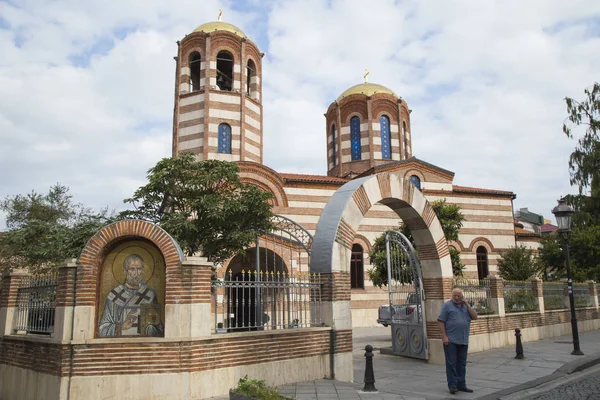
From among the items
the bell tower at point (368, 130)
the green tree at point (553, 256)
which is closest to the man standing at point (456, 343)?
the green tree at point (553, 256)

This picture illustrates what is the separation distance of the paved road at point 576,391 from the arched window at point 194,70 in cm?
2031

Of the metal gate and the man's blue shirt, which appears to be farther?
the metal gate

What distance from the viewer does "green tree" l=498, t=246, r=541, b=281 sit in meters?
24.1

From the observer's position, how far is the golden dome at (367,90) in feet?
101

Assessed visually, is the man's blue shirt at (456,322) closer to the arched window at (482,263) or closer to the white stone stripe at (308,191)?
the white stone stripe at (308,191)

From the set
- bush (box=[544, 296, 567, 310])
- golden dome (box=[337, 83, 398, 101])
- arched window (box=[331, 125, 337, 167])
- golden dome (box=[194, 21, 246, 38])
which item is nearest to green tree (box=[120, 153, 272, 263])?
bush (box=[544, 296, 567, 310])

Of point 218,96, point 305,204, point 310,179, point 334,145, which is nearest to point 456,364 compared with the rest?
point 305,204

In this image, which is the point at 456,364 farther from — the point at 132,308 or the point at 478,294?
the point at 478,294

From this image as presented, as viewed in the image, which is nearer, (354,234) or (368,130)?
(354,234)

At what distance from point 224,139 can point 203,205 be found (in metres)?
9.59

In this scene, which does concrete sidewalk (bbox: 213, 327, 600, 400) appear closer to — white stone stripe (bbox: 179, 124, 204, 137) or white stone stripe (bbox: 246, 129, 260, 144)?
white stone stripe (bbox: 246, 129, 260, 144)

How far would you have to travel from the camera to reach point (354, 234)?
32.4ft

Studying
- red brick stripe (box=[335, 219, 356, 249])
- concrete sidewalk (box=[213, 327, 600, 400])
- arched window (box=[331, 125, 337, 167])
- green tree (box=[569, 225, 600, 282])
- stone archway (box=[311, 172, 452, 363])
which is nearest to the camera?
concrete sidewalk (box=[213, 327, 600, 400])

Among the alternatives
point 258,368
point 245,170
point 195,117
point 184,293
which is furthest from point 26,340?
point 195,117
